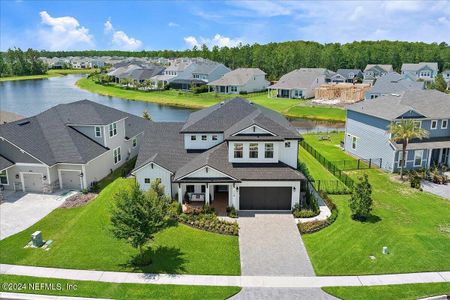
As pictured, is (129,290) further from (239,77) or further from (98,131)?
(239,77)

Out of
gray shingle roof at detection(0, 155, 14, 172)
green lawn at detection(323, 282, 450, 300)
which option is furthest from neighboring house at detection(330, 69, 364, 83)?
green lawn at detection(323, 282, 450, 300)

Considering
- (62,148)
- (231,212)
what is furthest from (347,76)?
(62,148)

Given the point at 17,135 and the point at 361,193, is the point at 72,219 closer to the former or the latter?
the point at 17,135

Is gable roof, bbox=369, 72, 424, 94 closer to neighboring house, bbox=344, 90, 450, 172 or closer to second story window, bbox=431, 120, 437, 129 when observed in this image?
neighboring house, bbox=344, 90, 450, 172

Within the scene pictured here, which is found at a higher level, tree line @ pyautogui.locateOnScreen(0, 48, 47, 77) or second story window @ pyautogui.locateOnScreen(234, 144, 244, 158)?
tree line @ pyautogui.locateOnScreen(0, 48, 47, 77)

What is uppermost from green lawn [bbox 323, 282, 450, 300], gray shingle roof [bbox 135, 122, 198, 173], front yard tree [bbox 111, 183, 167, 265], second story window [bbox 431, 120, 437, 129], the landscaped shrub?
second story window [bbox 431, 120, 437, 129]

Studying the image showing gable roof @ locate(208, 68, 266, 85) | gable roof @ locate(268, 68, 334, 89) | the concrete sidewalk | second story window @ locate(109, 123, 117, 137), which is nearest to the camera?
the concrete sidewalk

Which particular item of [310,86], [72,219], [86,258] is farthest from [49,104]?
[86,258]
